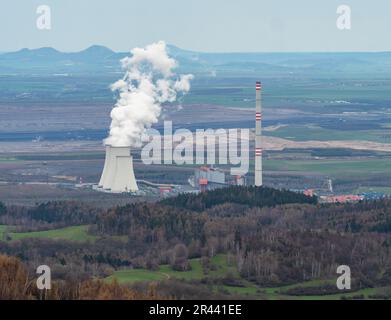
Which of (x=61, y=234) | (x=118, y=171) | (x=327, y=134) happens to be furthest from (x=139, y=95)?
(x=327, y=134)

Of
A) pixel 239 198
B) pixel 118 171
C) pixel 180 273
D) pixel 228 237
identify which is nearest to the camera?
pixel 180 273

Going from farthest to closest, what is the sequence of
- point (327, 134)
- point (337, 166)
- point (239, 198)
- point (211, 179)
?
point (327, 134)
point (337, 166)
point (211, 179)
point (239, 198)

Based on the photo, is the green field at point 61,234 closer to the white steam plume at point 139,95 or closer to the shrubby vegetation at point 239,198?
the shrubby vegetation at point 239,198

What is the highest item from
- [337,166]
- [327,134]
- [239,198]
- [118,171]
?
[118,171]

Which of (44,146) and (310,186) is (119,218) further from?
(44,146)

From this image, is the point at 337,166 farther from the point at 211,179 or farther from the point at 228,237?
the point at 228,237
